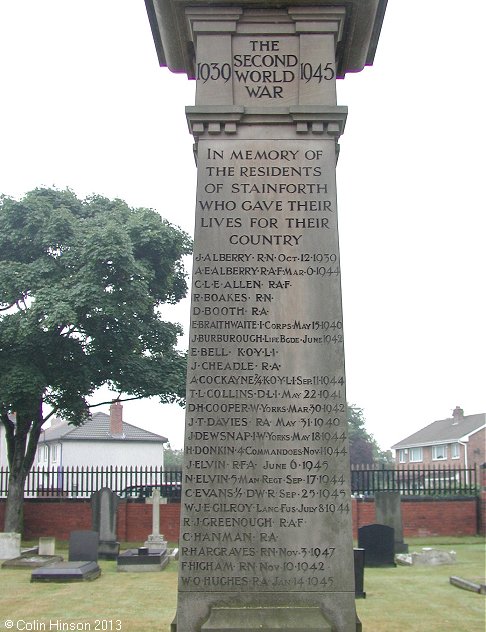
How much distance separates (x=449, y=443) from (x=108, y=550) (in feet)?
146

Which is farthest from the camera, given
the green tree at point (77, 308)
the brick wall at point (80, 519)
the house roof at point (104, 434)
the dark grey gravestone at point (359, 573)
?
the house roof at point (104, 434)

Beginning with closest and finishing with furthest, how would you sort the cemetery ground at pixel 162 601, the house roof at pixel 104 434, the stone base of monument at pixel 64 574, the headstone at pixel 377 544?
the cemetery ground at pixel 162 601
the stone base of monument at pixel 64 574
the headstone at pixel 377 544
the house roof at pixel 104 434

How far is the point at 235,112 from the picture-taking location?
574cm

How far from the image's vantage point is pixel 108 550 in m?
20.6

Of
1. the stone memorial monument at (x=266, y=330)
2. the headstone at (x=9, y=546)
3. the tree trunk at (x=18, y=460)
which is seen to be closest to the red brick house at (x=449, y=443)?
the tree trunk at (x=18, y=460)

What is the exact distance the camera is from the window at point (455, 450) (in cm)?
5828

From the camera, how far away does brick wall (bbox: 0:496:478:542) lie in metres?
24.2

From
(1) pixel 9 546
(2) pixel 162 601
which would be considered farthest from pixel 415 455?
(2) pixel 162 601

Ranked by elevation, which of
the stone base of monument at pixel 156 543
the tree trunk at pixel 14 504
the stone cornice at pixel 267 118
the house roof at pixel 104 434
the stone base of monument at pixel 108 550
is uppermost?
the stone cornice at pixel 267 118

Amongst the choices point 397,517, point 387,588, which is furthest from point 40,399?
point 387,588

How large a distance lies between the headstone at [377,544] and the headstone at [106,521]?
7.21 m

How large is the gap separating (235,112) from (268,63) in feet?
1.89

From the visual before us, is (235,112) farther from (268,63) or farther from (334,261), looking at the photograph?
(334,261)

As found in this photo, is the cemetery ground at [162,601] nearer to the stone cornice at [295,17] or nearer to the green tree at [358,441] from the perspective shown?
the stone cornice at [295,17]
